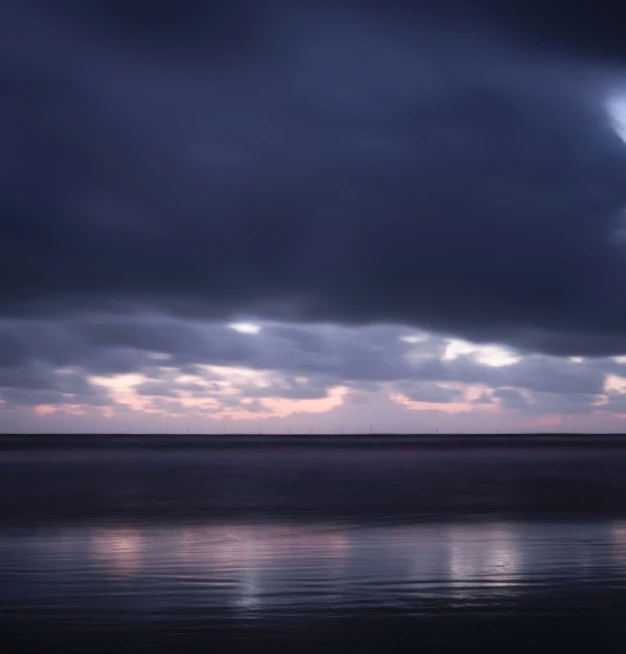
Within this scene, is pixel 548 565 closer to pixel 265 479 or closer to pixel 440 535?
pixel 440 535

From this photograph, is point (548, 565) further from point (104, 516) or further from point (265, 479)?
point (265, 479)

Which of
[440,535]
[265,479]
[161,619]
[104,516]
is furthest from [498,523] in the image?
[265,479]

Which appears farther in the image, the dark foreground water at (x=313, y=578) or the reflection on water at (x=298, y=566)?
the reflection on water at (x=298, y=566)

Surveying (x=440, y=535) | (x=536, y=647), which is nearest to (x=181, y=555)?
(x=440, y=535)

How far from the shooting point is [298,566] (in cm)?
1834

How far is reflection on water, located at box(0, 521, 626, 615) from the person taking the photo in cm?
1484

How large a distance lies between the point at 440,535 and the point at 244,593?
10305 mm

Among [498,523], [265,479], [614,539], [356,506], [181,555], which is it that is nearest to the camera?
[181,555]

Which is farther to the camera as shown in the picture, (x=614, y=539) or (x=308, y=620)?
(x=614, y=539)

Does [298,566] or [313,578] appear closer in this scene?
[313,578]

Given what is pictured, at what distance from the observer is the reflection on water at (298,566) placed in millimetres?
14844

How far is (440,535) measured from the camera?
24203mm

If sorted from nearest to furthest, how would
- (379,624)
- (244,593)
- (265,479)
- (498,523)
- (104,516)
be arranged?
(379,624) → (244,593) → (498,523) → (104,516) → (265,479)

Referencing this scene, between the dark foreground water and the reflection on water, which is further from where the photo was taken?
the reflection on water
